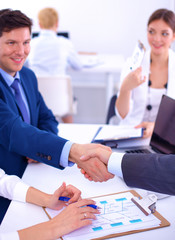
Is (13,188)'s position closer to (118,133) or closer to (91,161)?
(91,161)

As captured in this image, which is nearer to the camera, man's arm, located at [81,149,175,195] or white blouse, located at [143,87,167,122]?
man's arm, located at [81,149,175,195]

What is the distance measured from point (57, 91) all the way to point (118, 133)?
1267 millimetres

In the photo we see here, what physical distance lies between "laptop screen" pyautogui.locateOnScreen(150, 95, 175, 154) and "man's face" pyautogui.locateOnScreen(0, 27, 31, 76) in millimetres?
801

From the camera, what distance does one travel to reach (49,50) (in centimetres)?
325

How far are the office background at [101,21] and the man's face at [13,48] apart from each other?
2.81m

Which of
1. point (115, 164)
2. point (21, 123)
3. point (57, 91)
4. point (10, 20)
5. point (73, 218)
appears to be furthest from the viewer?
point (57, 91)

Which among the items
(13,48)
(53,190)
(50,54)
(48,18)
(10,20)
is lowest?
(53,190)

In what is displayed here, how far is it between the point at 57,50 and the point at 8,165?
6.88 feet

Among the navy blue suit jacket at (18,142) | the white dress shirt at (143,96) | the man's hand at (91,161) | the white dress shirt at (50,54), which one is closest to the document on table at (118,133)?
the man's hand at (91,161)

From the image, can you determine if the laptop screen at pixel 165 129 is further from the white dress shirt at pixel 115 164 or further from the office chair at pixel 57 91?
the office chair at pixel 57 91

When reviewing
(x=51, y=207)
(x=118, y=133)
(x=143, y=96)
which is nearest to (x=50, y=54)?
(x=143, y=96)

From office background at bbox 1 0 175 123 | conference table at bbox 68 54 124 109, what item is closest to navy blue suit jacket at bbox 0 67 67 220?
conference table at bbox 68 54 124 109

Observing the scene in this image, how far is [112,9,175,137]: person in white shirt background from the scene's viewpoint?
215 centimetres

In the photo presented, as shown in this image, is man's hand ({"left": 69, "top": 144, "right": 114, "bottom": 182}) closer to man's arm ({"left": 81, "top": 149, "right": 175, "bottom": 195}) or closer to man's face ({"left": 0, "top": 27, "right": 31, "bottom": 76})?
man's arm ({"left": 81, "top": 149, "right": 175, "bottom": 195})
